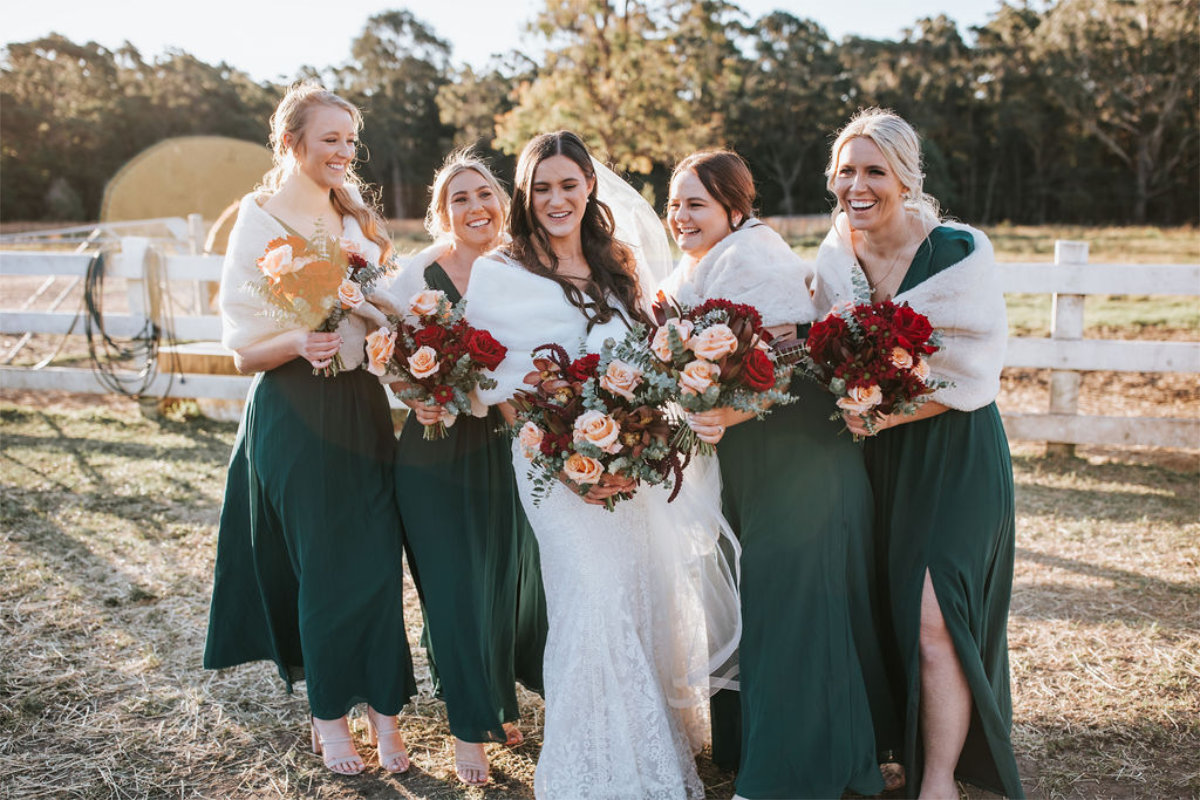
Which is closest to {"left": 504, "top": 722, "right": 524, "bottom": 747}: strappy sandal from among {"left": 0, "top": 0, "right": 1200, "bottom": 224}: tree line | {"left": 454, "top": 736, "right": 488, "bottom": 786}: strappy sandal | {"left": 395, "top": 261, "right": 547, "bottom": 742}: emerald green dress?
{"left": 395, "top": 261, "right": 547, "bottom": 742}: emerald green dress

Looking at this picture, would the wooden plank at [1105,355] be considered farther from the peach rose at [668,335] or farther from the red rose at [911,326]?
the peach rose at [668,335]

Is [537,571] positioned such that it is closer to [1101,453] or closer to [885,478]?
[885,478]

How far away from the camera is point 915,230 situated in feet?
10.6

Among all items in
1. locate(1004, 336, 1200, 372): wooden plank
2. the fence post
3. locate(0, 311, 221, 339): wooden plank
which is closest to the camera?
locate(1004, 336, 1200, 372): wooden plank

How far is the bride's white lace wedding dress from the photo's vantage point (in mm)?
3150

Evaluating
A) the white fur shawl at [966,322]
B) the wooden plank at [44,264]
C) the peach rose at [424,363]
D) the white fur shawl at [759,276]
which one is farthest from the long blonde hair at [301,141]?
the wooden plank at [44,264]

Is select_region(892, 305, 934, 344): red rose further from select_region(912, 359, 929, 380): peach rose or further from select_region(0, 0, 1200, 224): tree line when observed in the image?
select_region(0, 0, 1200, 224): tree line

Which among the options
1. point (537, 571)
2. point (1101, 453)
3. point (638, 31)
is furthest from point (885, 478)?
point (638, 31)

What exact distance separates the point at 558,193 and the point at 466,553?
1399 mm

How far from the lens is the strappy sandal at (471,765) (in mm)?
3525

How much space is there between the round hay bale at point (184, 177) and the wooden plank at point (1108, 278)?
4253 cm

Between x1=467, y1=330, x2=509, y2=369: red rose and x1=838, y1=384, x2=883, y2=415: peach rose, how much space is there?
1137 millimetres

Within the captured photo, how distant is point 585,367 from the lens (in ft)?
9.62

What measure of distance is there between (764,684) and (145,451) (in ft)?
22.0
